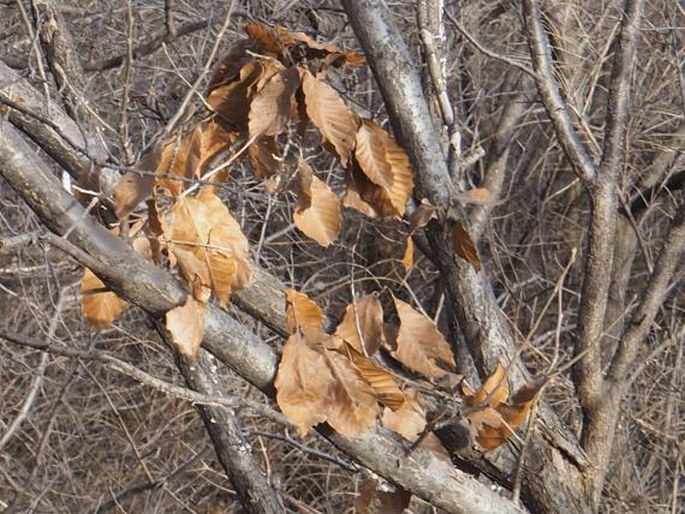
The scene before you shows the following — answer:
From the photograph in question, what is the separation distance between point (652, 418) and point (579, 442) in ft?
8.76

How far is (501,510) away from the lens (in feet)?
7.21

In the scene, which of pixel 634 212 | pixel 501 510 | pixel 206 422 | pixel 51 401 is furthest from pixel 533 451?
pixel 51 401

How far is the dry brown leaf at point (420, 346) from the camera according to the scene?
233cm

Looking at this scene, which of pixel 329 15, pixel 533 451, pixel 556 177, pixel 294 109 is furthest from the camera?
pixel 556 177

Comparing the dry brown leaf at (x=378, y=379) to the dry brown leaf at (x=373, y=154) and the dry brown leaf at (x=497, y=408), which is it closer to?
the dry brown leaf at (x=497, y=408)

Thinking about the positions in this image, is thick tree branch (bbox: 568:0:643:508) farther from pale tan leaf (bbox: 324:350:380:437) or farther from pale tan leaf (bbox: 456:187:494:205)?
pale tan leaf (bbox: 324:350:380:437)

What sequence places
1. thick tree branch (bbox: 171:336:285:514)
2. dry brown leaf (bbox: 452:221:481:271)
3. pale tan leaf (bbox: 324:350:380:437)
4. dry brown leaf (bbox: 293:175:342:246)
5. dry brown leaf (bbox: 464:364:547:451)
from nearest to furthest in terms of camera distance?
pale tan leaf (bbox: 324:350:380:437)
dry brown leaf (bbox: 464:364:547:451)
dry brown leaf (bbox: 293:175:342:246)
dry brown leaf (bbox: 452:221:481:271)
thick tree branch (bbox: 171:336:285:514)

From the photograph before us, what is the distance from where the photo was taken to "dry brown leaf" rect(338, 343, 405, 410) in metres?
2.07

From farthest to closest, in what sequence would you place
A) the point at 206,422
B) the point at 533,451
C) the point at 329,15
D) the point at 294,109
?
the point at 329,15 → the point at 206,422 → the point at 533,451 → the point at 294,109

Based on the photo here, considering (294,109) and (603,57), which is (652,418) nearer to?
(603,57)

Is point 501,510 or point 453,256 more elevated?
point 453,256

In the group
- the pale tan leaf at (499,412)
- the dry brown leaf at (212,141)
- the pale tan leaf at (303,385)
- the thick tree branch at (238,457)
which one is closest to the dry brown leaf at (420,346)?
the pale tan leaf at (499,412)

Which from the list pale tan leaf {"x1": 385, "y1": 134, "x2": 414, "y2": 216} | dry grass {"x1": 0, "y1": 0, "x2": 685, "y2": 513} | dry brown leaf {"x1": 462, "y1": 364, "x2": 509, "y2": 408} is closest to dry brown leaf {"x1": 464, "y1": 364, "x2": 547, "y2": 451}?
dry brown leaf {"x1": 462, "y1": 364, "x2": 509, "y2": 408}

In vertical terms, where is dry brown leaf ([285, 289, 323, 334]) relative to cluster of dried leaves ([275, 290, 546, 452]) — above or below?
above
